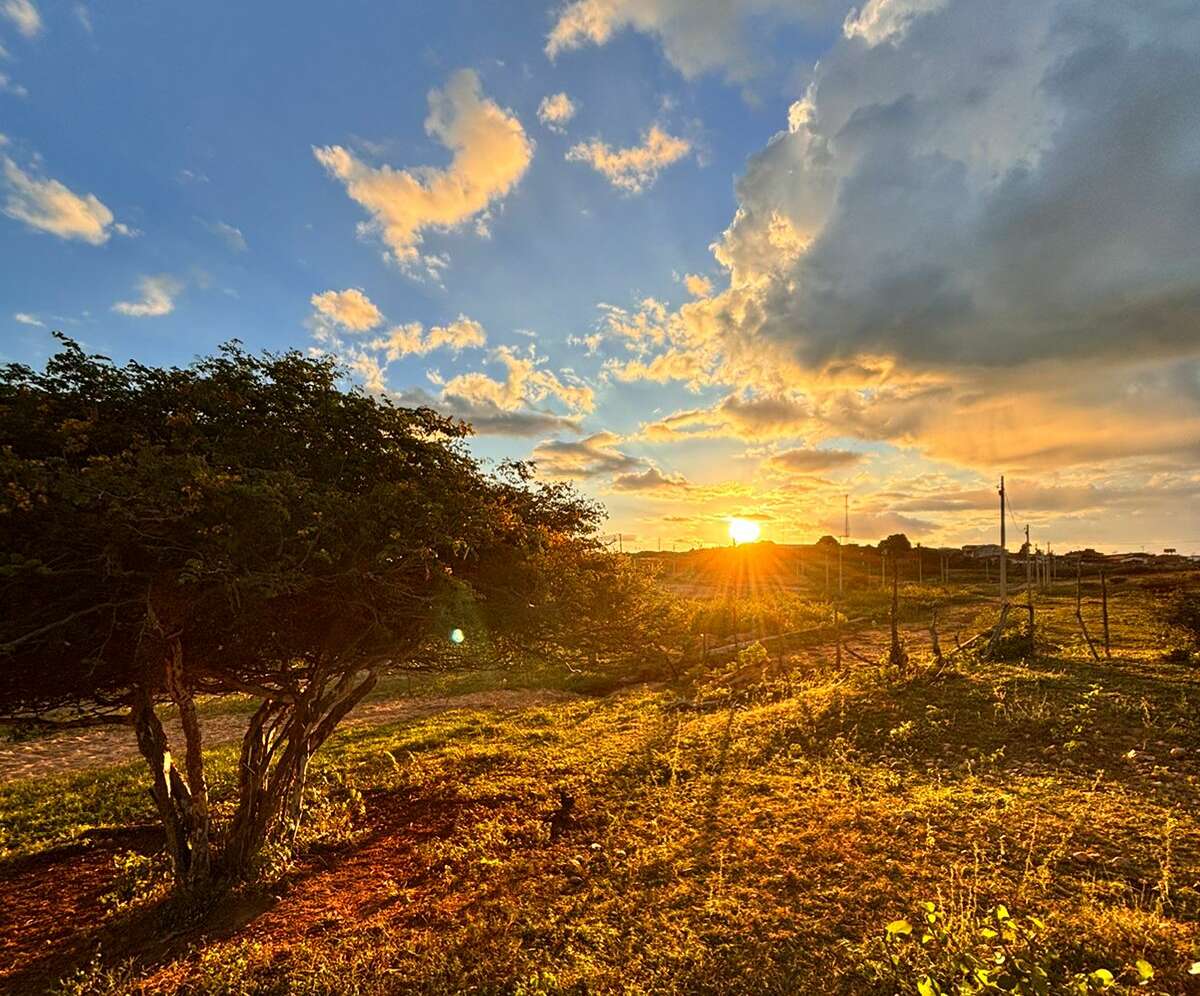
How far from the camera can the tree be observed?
4883 mm

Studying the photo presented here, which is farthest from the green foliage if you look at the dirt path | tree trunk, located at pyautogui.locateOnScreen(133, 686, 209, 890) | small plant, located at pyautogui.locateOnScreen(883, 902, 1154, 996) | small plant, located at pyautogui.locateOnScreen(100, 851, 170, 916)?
the dirt path

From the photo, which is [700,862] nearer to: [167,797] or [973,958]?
[973,958]

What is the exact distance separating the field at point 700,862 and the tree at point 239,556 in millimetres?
1465

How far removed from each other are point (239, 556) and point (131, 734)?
19.3 metres

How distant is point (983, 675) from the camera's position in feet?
50.9

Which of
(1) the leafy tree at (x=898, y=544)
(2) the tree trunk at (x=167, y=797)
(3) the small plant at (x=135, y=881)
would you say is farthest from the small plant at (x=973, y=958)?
(1) the leafy tree at (x=898, y=544)

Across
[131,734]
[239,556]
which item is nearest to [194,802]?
[239,556]

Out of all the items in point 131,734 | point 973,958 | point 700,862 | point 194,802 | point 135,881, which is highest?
point 973,958

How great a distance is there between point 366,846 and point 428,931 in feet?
9.24

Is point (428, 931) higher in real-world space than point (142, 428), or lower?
lower

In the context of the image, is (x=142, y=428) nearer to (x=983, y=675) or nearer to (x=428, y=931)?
(x=428, y=931)

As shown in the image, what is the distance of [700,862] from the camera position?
7215 mm

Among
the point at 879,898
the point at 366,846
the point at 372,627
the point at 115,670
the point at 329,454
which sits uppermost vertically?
the point at 329,454

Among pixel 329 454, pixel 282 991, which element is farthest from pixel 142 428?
pixel 282 991
